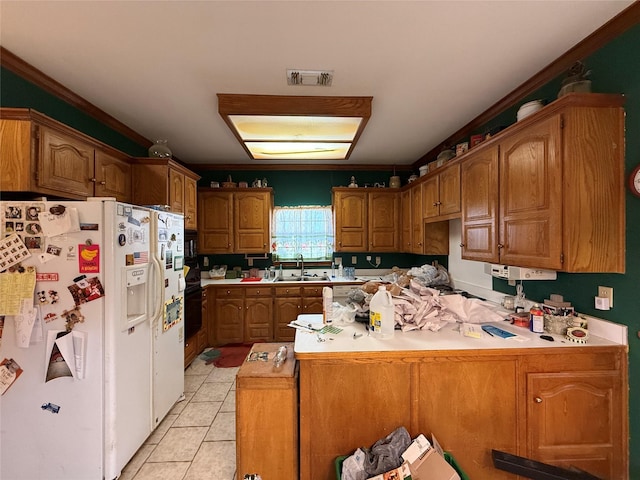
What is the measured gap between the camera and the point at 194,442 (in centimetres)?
196

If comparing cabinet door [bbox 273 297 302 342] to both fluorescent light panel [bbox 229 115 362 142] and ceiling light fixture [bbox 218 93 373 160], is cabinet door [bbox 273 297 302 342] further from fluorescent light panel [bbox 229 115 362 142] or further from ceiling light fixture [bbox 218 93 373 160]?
fluorescent light panel [bbox 229 115 362 142]

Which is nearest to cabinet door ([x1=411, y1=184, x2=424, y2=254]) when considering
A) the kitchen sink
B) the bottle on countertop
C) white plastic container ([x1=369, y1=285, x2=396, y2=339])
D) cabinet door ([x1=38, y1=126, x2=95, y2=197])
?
the kitchen sink

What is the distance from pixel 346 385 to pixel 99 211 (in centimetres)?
177

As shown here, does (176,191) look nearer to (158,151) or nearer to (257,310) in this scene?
(158,151)

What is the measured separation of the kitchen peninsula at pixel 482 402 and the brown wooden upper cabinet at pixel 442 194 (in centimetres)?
143

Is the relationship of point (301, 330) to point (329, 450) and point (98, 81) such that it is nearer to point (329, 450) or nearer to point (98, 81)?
point (329, 450)

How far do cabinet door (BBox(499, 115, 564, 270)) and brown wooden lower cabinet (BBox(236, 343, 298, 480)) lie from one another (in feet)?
5.52

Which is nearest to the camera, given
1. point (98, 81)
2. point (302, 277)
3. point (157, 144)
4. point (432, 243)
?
point (98, 81)

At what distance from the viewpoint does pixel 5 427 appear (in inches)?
59.1

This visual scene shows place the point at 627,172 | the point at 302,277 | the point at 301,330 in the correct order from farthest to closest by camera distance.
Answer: the point at 302,277 → the point at 301,330 → the point at 627,172

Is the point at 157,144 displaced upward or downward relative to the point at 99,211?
upward

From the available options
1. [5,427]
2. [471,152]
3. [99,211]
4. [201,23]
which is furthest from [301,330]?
[471,152]

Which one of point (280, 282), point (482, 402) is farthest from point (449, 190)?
point (280, 282)

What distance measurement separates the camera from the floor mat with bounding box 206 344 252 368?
3.16 meters
